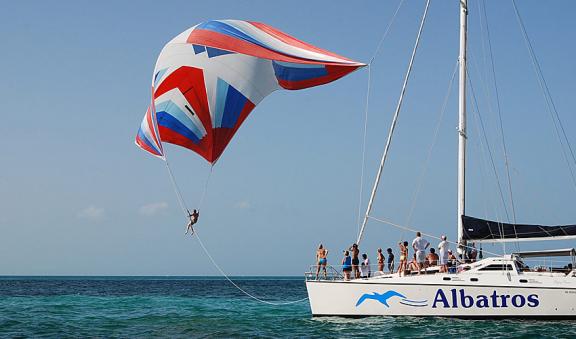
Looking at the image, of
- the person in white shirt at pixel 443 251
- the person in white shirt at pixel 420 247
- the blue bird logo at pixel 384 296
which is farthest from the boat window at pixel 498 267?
the blue bird logo at pixel 384 296

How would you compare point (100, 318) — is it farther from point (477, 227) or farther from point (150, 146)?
point (477, 227)

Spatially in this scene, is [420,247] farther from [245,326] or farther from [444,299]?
[245,326]

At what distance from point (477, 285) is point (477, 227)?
2120 mm

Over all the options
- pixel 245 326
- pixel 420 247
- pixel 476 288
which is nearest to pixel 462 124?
pixel 420 247

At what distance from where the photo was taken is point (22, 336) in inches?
715

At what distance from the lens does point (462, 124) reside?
20812 mm

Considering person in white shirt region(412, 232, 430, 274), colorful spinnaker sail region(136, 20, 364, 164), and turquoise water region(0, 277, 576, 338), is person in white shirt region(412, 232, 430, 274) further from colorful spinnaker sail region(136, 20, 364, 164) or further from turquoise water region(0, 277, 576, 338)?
colorful spinnaker sail region(136, 20, 364, 164)

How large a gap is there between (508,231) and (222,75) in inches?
369

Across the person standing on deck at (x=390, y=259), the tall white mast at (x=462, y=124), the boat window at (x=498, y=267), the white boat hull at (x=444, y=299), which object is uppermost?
the tall white mast at (x=462, y=124)

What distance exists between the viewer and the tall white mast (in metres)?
20.2

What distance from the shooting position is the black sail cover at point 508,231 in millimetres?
19328

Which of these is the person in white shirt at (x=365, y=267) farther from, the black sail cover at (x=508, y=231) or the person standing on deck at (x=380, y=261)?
the black sail cover at (x=508, y=231)

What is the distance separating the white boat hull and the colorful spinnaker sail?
5551 millimetres

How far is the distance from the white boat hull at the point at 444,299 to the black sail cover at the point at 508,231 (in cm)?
174
